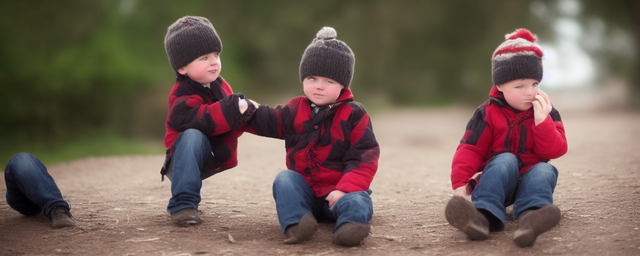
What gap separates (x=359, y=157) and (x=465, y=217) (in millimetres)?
642

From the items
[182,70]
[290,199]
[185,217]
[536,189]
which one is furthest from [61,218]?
[536,189]

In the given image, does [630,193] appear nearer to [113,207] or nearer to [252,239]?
[252,239]

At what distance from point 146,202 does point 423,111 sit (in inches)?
582

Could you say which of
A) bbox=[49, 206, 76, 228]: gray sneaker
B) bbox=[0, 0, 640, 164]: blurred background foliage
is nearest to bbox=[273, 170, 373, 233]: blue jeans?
bbox=[49, 206, 76, 228]: gray sneaker

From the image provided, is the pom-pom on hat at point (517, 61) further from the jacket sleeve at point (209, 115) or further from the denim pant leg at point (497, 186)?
the jacket sleeve at point (209, 115)

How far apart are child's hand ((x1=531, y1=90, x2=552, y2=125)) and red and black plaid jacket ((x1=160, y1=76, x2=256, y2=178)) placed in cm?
152

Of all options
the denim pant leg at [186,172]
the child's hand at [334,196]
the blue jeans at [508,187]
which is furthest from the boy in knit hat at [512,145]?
the denim pant leg at [186,172]

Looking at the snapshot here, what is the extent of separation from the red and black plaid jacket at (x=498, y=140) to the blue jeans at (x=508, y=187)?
108 millimetres

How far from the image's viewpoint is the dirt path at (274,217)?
9.27ft

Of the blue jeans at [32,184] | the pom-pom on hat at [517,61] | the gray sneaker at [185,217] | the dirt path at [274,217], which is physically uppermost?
the pom-pom on hat at [517,61]

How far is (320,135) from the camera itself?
3182 millimetres

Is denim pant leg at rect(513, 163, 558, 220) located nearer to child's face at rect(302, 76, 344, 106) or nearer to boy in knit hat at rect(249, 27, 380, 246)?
boy in knit hat at rect(249, 27, 380, 246)

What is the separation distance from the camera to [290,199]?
295 centimetres

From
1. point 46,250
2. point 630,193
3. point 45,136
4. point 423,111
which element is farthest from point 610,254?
point 423,111
